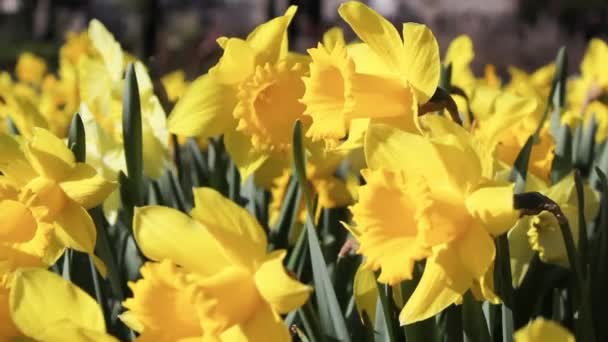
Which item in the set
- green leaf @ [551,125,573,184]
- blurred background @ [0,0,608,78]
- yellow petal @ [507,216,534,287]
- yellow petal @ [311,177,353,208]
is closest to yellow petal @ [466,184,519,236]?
yellow petal @ [507,216,534,287]

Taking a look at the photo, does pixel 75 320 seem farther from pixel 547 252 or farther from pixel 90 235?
pixel 547 252

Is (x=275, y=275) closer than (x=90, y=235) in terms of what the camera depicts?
Yes

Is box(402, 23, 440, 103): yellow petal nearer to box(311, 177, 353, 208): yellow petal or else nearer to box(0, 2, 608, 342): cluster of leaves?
box(0, 2, 608, 342): cluster of leaves

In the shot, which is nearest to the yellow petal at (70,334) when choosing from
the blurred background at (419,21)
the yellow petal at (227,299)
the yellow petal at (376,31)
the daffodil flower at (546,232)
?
the yellow petal at (227,299)

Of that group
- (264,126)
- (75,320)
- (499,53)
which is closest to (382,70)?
(264,126)

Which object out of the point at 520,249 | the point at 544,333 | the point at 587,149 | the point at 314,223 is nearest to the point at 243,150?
the point at 314,223

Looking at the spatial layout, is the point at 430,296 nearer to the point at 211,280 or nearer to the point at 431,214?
the point at 431,214

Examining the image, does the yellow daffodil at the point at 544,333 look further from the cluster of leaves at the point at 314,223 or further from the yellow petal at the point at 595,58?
the yellow petal at the point at 595,58
